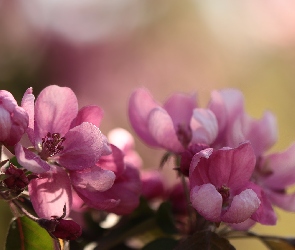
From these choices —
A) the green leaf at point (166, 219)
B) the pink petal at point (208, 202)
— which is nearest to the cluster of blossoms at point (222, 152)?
the pink petal at point (208, 202)

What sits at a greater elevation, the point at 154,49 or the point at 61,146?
the point at 61,146

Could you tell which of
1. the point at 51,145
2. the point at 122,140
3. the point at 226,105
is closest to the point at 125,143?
the point at 122,140

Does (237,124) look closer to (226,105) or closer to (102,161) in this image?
(226,105)

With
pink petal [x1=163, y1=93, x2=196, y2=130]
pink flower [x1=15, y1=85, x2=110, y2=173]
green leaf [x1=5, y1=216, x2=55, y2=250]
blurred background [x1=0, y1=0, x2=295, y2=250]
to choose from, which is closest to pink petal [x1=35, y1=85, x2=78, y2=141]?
pink flower [x1=15, y1=85, x2=110, y2=173]

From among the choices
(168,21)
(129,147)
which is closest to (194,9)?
(168,21)

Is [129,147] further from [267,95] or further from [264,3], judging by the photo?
[264,3]
